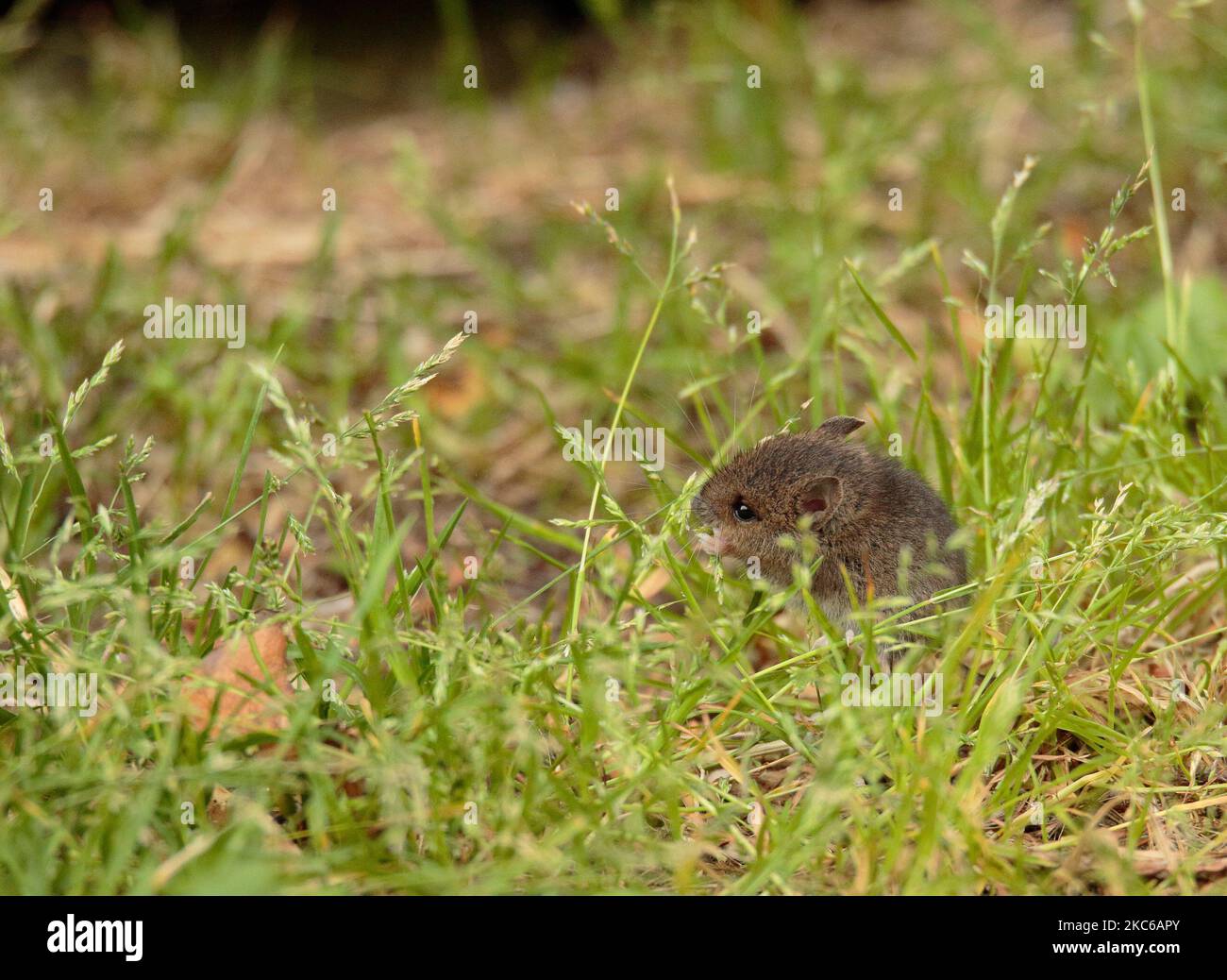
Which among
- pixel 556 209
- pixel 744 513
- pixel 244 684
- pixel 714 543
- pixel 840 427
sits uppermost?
pixel 556 209

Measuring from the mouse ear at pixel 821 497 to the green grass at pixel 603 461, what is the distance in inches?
12.6

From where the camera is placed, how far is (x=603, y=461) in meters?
3.70

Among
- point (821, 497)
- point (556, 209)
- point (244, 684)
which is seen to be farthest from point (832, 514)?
point (556, 209)

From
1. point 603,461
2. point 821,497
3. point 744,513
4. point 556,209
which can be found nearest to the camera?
point 603,461

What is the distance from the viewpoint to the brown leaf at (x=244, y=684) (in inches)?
120

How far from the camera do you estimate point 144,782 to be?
287 centimetres

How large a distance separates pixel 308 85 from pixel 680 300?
399 centimetres

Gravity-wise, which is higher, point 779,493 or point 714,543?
point 779,493

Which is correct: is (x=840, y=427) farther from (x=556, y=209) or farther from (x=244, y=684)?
(x=556, y=209)

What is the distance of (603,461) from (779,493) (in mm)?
721

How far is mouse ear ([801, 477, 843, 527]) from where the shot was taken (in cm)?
Result: 405

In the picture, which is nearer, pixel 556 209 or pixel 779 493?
pixel 779 493

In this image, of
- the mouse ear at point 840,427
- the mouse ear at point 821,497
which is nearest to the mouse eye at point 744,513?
the mouse ear at point 821,497
